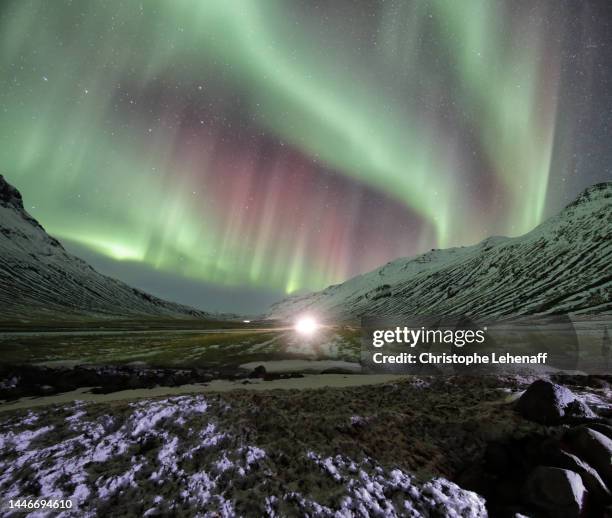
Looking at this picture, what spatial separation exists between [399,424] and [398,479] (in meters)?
3.34

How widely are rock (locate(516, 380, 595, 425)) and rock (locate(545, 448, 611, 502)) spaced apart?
2744 millimetres

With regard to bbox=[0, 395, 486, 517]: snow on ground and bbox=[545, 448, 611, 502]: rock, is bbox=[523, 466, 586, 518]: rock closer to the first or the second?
bbox=[545, 448, 611, 502]: rock

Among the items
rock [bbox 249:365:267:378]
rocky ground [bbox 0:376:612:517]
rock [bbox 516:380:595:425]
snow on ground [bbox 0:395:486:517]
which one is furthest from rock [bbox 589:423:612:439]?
rock [bbox 249:365:267:378]

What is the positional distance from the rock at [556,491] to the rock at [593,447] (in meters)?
1.27

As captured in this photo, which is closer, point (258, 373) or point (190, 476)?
point (190, 476)

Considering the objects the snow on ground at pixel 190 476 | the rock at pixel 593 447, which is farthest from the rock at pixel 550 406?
the snow on ground at pixel 190 476

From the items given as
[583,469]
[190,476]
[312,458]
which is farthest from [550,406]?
[190,476]

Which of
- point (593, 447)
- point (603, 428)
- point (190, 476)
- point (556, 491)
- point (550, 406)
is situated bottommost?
point (190, 476)

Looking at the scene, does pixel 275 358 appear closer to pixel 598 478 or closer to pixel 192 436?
pixel 192 436

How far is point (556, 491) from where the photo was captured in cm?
891

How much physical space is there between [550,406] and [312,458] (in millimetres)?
10012

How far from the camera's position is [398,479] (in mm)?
9781

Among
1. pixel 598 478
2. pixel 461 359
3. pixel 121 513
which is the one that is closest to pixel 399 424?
pixel 598 478

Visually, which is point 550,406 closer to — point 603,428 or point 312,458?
point 603,428
